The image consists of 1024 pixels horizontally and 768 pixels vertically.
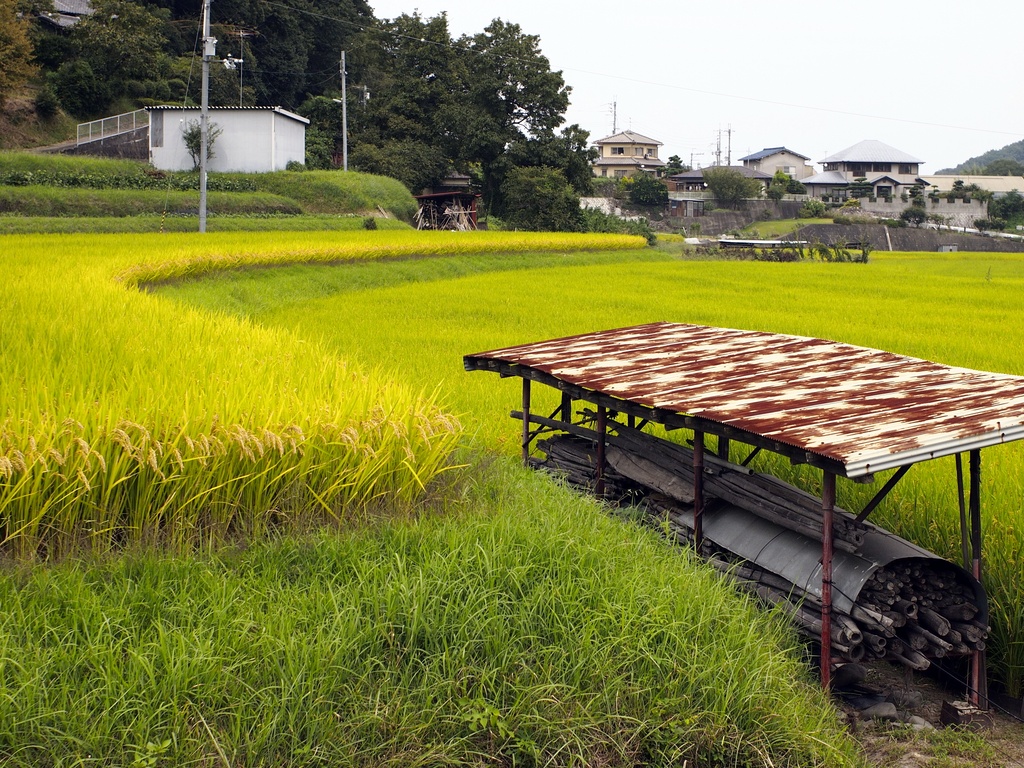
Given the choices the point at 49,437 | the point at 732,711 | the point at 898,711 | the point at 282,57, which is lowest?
the point at 898,711

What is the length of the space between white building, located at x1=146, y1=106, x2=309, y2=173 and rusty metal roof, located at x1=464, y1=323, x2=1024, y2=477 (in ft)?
107

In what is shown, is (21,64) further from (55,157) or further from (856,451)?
(856,451)

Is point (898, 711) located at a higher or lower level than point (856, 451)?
lower

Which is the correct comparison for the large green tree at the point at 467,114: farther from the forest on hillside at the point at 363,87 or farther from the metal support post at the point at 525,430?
the metal support post at the point at 525,430

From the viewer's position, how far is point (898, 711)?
4.11m

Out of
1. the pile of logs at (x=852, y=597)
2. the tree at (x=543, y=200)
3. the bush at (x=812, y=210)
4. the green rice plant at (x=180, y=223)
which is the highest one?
the bush at (x=812, y=210)

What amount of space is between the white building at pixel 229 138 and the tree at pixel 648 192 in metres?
26.2

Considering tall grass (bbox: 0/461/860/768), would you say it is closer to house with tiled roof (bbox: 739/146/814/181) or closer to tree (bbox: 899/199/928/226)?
tree (bbox: 899/199/928/226)

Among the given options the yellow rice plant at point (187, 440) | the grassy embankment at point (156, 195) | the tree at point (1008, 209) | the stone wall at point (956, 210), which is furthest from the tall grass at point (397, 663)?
the tree at point (1008, 209)

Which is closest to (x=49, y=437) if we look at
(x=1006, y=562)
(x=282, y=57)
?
(x=1006, y=562)

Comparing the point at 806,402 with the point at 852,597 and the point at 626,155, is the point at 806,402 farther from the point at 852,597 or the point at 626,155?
the point at 626,155

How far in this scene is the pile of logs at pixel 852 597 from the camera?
403 centimetres

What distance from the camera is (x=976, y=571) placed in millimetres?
4191

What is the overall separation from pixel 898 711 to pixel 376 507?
2.38m
